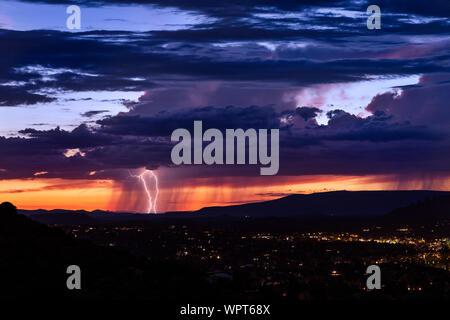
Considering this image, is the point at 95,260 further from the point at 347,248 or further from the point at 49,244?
the point at 347,248

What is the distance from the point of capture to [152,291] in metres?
44.2

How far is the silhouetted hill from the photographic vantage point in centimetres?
4372

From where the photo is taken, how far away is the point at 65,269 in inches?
2088

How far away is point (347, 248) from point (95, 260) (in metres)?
116

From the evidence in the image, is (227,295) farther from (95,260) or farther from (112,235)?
(112,235)

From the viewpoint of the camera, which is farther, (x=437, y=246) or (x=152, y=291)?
(x=437, y=246)

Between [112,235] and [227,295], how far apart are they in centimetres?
13173

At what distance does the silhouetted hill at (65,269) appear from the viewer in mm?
43719

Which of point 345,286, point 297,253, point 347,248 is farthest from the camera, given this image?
point 347,248

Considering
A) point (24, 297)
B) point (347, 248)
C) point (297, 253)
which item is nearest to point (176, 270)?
point (24, 297)
